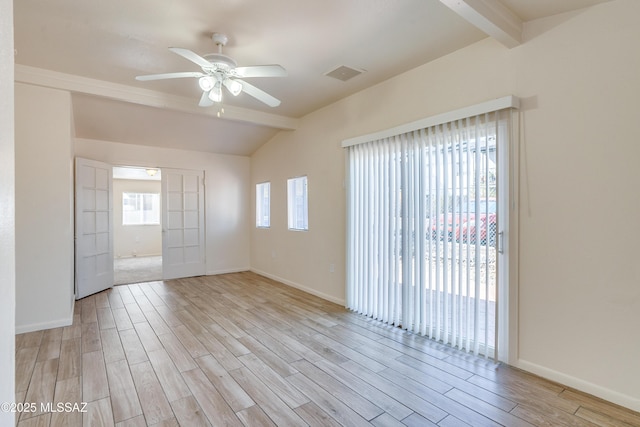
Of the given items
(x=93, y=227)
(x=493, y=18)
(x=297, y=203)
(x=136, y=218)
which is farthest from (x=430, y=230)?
(x=136, y=218)

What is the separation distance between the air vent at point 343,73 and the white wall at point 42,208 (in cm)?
295

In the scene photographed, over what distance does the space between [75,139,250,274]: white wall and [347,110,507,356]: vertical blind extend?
323 cm

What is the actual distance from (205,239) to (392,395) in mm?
4848

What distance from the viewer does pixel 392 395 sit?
216 cm

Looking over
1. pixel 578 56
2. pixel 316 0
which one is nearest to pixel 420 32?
pixel 316 0

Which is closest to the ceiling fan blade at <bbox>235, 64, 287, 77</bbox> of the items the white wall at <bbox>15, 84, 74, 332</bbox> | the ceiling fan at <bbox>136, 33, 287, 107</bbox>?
the ceiling fan at <bbox>136, 33, 287, 107</bbox>

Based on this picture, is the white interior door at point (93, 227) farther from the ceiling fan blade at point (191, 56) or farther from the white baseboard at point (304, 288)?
the ceiling fan blade at point (191, 56)

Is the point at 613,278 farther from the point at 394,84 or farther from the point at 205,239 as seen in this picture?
the point at 205,239

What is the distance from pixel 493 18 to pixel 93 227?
5.64 meters

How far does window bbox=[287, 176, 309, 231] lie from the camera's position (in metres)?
5.04

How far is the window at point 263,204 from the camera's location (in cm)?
611

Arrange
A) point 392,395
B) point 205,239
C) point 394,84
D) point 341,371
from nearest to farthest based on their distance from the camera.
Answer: point 392,395, point 341,371, point 394,84, point 205,239

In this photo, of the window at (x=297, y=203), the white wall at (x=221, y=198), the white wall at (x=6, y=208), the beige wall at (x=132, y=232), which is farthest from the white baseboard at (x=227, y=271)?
the white wall at (x=6, y=208)

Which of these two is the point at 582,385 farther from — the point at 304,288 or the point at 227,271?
the point at 227,271
